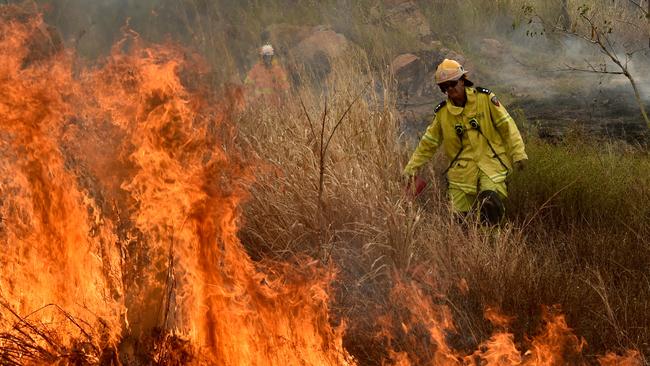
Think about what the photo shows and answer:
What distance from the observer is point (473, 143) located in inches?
186

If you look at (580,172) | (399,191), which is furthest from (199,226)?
(580,172)

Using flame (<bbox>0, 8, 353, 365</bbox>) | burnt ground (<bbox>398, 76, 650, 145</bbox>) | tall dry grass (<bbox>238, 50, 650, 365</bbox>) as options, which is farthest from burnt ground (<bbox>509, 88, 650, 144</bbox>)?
flame (<bbox>0, 8, 353, 365</bbox>)

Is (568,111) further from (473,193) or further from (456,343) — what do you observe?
(456,343)

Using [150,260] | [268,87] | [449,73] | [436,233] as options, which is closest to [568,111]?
[268,87]

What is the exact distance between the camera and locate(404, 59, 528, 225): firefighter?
15.1 ft

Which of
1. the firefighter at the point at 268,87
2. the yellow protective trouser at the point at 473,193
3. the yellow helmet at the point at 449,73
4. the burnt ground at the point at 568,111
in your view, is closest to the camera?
the yellow helmet at the point at 449,73

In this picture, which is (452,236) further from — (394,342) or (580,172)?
(580,172)

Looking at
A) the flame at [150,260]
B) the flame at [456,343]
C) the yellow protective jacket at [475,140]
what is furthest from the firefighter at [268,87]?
the flame at [456,343]

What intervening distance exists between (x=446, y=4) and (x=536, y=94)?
5105 mm

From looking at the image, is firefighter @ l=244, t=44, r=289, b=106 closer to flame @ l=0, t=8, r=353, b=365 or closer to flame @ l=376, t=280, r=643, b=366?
flame @ l=0, t=8, r=353, b=365

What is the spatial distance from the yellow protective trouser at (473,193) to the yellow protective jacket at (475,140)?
1.0 inches

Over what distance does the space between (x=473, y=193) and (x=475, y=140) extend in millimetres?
352

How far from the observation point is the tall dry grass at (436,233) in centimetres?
345

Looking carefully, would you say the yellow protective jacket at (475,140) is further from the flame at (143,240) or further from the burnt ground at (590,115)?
the burnt ground at (590,115)
